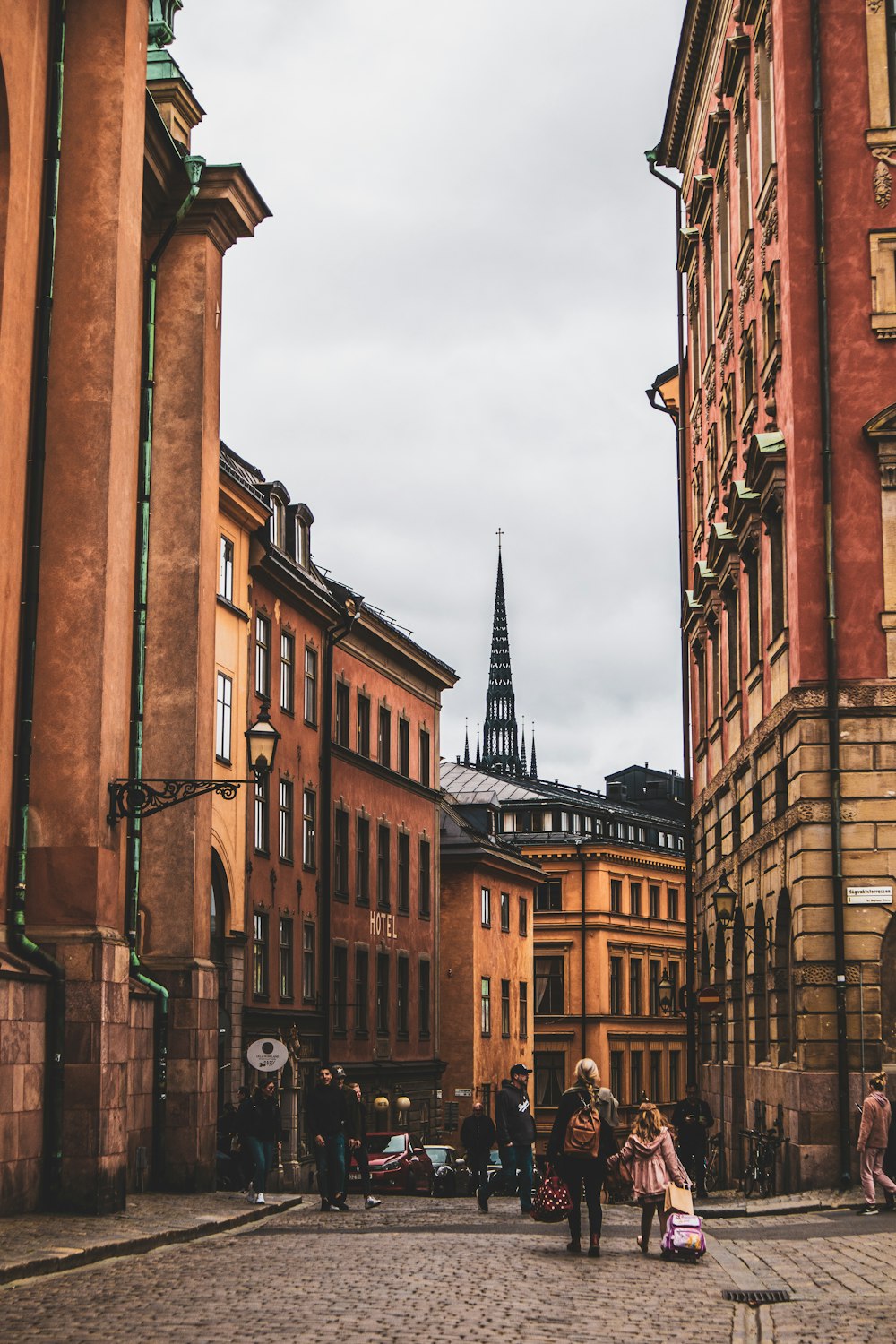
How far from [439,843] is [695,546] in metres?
22.5

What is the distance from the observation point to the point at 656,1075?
9044cm

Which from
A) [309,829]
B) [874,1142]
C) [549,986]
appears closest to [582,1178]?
[874,1142]

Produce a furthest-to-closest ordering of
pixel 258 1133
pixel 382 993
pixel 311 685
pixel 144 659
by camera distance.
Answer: pixel 382 993
pixel 311 685
pixel 144 659
pixel 258 1133

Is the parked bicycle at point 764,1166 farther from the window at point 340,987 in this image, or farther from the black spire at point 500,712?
the black spire at point 500,712

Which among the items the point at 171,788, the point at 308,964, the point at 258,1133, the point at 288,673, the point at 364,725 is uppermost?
the point at 364,725

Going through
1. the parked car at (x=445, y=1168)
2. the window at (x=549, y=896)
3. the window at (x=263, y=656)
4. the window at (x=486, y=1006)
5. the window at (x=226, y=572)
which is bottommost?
the parked car at (x=445, y=1168)

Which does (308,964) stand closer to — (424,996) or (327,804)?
(327,804)

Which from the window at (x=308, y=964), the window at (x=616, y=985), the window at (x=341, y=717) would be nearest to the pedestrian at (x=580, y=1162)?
the window at (x=308, y=964)

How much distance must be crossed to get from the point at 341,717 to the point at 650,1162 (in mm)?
35917

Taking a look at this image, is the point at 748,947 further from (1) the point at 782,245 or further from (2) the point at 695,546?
(2) the point at 695,546

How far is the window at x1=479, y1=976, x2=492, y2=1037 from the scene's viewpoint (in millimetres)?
68125

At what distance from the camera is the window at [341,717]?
5256 centimetres

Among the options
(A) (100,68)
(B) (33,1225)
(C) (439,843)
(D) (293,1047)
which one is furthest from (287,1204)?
(C) (439,843)

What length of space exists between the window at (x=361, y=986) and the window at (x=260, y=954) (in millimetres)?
9467
